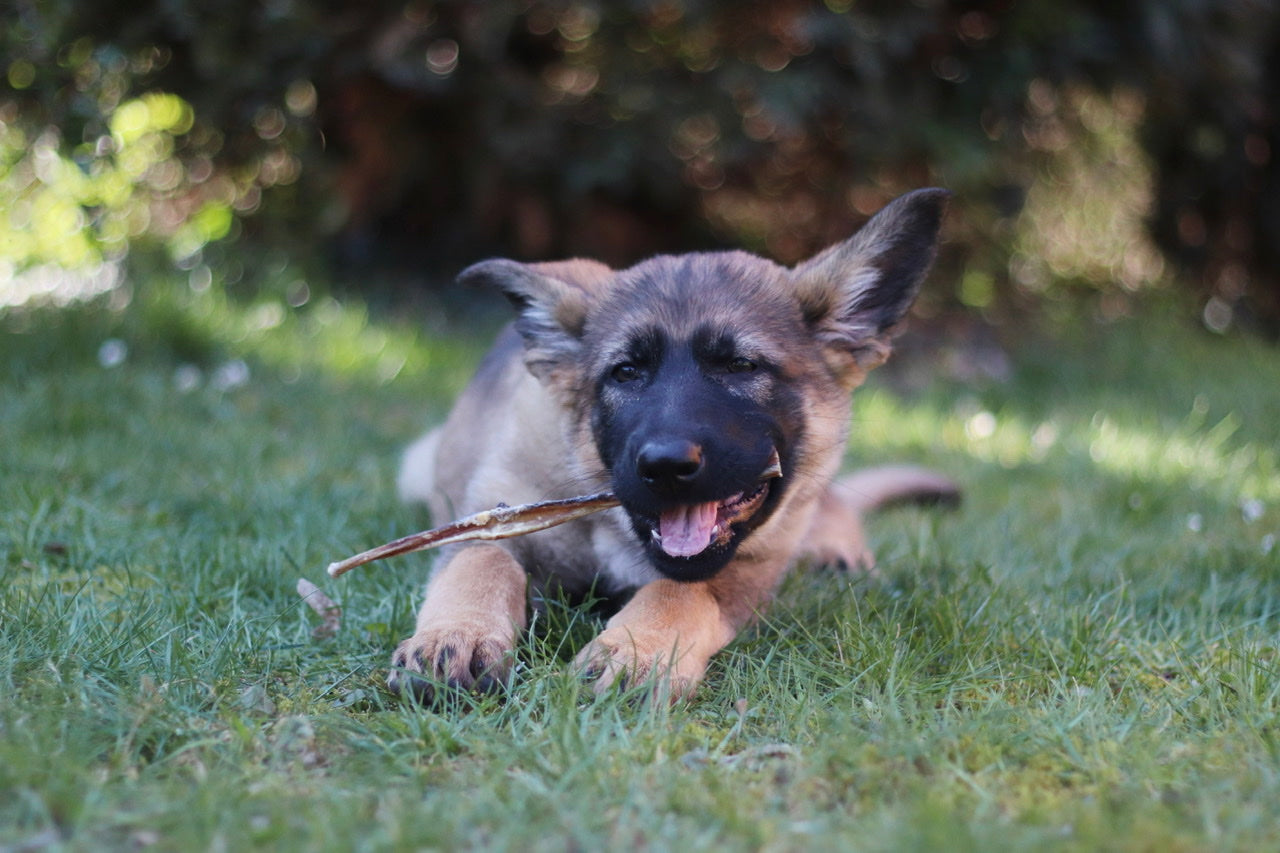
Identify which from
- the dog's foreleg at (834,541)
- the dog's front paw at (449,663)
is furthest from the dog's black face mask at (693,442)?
the dog's foreleg at (834,541)

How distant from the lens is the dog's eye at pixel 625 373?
9.98 feet

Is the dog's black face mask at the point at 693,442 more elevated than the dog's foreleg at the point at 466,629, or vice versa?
the dog's black face mask at the point at 693,442

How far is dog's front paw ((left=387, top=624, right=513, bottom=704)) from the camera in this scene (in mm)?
2416

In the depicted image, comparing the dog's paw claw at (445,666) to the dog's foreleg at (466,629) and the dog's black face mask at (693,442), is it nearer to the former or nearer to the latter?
the dog's foreleg at (466,629)

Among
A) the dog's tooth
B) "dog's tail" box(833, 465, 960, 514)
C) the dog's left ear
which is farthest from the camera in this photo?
"dog's tail" box(833, 465, 960, 514)

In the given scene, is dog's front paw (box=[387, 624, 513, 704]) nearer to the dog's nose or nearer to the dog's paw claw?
the dog's paw claw

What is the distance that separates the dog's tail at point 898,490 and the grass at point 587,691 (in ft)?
0.37

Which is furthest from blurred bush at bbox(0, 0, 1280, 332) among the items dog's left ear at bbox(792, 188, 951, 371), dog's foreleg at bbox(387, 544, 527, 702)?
dog's foreleg at bbox(387, 544, 527, 702)

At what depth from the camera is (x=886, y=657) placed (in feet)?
8.80

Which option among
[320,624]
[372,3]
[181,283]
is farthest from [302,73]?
[320,624]

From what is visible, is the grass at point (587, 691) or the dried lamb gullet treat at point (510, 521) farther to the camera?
the dried lamb gullet treat at point (510, 521)

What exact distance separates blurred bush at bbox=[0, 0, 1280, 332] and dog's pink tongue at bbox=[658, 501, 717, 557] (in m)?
3.46

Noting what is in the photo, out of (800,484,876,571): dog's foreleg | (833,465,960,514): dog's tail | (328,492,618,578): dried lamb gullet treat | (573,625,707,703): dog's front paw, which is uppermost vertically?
(328,492,618,578): dried lamb gullet treat

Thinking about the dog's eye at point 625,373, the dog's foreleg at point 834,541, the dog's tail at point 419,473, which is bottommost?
the dog's foreleg at point 834,541
